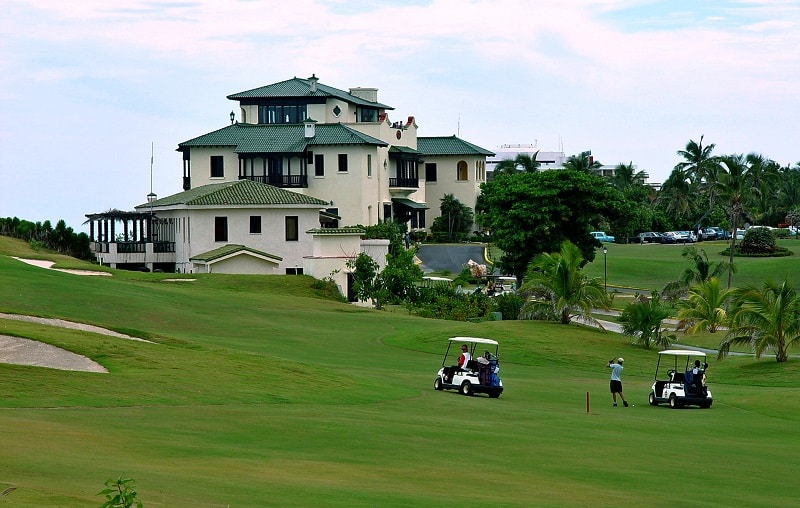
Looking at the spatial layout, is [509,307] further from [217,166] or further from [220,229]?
[217,166]

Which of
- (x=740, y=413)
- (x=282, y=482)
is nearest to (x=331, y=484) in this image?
(x=282, y=482)

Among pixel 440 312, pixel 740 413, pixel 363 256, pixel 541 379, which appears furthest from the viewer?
pixel 363 256

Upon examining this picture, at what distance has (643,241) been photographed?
13962 centimetres

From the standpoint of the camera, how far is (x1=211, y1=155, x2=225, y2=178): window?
337 feet

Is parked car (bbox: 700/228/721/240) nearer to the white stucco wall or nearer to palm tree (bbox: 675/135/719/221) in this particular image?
palm tree (bbox: 675/135/719/221)

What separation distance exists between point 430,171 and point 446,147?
2869 millimetres

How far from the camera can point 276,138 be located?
10138 centimetres

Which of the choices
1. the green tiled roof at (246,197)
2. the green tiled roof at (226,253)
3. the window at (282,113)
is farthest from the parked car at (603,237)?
the green tiled roof at (226,253)

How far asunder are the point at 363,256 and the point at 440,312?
7.37m

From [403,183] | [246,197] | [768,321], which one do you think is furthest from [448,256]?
[768,321]

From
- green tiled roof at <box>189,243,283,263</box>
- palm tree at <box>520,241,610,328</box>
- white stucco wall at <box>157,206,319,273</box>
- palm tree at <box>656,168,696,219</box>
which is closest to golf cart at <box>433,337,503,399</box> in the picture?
palm tree at <box>520,241,610,328</box>

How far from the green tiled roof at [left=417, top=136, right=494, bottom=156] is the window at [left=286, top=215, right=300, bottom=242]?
38.1 metres

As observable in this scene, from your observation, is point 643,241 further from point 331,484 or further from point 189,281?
point 331,484

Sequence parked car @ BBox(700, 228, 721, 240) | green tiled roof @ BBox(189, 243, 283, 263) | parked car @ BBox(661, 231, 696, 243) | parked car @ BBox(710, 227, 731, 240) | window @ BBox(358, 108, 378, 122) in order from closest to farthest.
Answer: green tiled roof @ BBox(189, 243, 283, 263)
window @ BBox(358, 108, 378, 122)
parked car @ BBox(661, 231, 696, 243)
parked car @ BBox(700, 228, 721, 240)
parked car @ BBox(710, 227, 731, 240)
